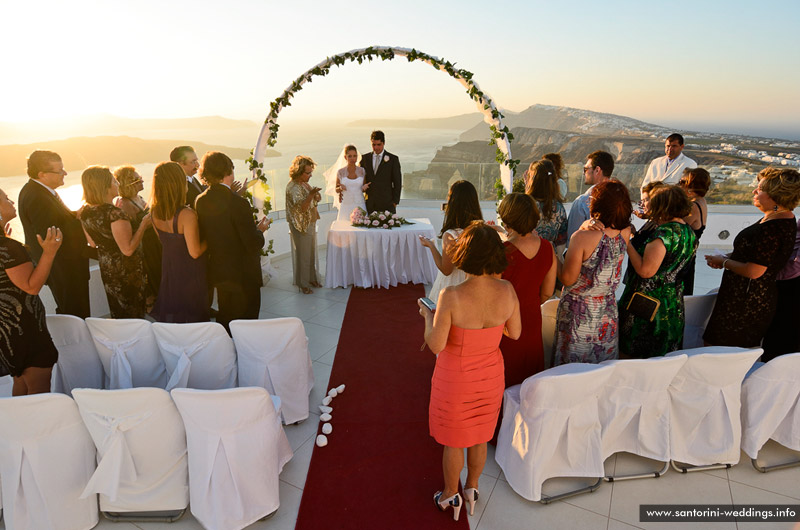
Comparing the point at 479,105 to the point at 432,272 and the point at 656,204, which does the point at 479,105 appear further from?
the point at 656,204

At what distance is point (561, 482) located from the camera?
2.43m

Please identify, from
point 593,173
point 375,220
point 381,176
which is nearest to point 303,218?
point 375,220

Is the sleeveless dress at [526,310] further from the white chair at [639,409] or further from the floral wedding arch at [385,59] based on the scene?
the floral wedding arch at [385,59]

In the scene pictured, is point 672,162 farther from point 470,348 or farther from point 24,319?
point 24,319

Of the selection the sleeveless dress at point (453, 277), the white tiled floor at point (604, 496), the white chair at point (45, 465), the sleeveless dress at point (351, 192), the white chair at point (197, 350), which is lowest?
the white tiled floor at point (604, 496)

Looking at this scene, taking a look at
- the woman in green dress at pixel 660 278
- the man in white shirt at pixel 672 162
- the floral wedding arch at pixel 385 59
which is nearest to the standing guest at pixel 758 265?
the woman in green dress at pixel 660 278

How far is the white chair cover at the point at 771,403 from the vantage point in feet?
7.84

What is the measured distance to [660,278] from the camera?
261 centimetres

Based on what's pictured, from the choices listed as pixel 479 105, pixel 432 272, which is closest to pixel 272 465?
pixel 432 272

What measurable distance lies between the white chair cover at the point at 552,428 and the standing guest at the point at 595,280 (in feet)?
1.42

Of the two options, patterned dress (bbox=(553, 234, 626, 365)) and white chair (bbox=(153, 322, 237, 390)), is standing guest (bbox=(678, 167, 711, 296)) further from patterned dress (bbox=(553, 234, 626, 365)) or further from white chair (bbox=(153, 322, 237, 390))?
white chair (bbox=(153, 322, 237, 390))

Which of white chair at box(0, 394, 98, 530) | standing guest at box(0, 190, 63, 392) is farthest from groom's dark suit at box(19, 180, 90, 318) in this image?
white chair at box(0, 394, 98, 530)

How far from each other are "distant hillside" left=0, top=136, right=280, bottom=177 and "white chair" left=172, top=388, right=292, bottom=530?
2.01 m

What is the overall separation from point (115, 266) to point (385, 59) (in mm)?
3843
